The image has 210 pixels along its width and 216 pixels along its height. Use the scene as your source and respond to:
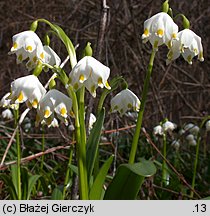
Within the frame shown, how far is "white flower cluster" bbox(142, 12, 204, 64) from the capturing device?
6.40 ft

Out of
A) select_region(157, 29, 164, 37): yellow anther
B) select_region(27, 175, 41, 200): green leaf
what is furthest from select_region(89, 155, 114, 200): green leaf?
select_region(27, 175, 41, 200): green leaf

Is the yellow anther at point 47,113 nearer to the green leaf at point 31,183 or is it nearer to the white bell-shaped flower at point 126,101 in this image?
the white bell-shaped flower at point 126,101

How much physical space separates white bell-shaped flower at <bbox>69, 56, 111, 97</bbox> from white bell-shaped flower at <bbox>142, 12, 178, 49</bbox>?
9.4 inches

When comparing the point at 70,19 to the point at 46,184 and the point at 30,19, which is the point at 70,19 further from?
the point at 46,184

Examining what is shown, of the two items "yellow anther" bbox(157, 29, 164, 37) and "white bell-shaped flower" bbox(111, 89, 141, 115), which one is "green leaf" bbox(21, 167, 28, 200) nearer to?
"white bell-shaped flower" bbox(111, 89, 141, 115)

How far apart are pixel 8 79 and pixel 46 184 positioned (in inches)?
200

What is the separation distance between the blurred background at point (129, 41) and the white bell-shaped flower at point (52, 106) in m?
4.14

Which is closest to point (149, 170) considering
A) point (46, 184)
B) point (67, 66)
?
point (46, 184)

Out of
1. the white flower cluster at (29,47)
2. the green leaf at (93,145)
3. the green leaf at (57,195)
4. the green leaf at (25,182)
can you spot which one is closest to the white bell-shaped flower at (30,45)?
the white flower cluster at (29,47)

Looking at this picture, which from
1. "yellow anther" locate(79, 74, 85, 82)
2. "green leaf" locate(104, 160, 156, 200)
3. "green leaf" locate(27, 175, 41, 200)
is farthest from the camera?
"green leaf" locate(27, 175, 41, 200)

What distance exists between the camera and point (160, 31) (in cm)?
194

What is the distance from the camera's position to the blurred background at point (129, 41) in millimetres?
6543

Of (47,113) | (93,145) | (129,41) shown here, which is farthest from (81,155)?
(129,41)
